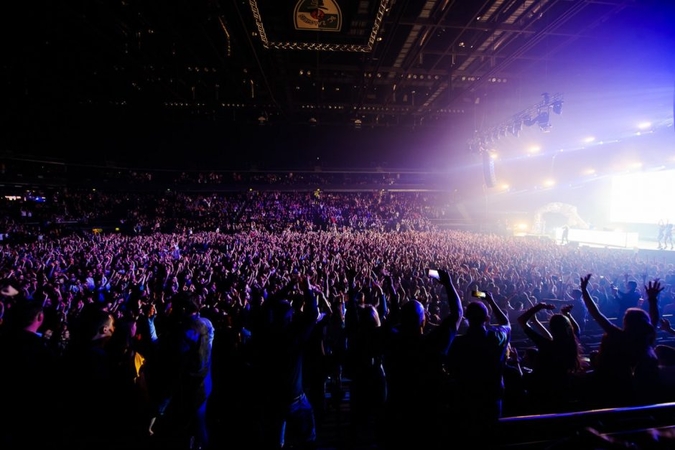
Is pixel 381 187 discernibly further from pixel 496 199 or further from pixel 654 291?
pixel 654 291

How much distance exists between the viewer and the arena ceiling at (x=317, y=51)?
7289mm

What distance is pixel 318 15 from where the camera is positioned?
673cm

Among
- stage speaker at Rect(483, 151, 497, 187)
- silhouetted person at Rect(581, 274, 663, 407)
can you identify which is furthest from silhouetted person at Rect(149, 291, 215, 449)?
stage speaker at Rect(483, 151, 497, 187)

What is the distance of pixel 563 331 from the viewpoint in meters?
2.39

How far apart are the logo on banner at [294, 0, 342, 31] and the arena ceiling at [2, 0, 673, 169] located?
0.03 metres

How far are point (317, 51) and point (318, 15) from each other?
2617 millimetres

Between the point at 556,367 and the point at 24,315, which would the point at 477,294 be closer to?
the point at 556,367

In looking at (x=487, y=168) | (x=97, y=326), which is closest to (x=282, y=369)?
(x=97, y=326)

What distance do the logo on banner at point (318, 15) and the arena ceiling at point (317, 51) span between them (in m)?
0.03

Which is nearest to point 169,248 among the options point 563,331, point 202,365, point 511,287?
point 202,365

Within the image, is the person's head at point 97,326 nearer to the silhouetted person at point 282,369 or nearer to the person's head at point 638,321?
the silhouetted person at point 282,369

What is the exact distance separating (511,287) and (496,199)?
759 inches

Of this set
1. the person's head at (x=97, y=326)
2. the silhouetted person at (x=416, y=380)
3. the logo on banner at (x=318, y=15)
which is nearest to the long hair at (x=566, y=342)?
the silhouetted person at (x=416, y=380)

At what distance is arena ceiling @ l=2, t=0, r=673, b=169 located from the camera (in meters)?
7.29
